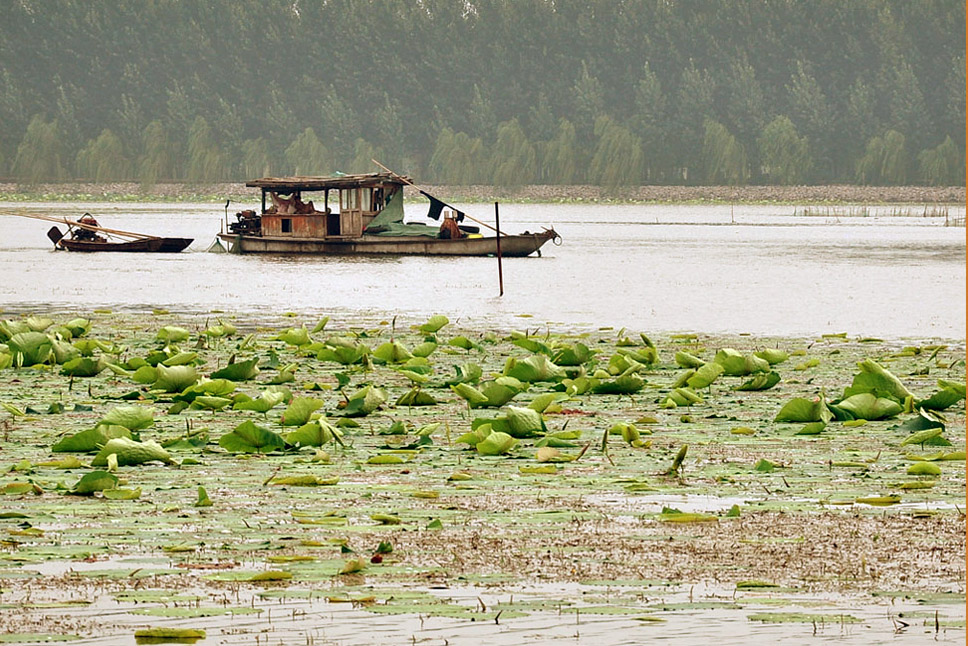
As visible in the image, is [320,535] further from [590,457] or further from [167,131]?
[167,131]

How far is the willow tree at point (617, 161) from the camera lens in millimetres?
164250

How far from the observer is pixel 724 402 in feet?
41.4

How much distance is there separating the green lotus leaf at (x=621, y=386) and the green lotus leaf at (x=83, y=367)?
4.55 meters

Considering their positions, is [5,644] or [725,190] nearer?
[5,644]

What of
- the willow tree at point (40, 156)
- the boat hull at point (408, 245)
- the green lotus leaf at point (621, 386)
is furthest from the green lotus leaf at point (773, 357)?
the willow tree at point (40, 156)

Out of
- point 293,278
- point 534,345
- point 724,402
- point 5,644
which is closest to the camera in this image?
point 5,644

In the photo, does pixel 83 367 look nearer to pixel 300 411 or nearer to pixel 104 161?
pixel 300 411

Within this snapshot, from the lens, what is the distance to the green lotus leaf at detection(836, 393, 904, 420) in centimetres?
1129

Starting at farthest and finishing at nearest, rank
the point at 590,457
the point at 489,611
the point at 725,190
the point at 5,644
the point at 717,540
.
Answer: the point at 725,190 → the point at 590,457 → the point at 717,540 → the point at 489,611 → the point at 5,644

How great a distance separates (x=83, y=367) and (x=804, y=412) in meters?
6.62

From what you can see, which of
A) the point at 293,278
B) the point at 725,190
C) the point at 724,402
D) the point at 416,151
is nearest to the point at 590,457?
the point at 724,402

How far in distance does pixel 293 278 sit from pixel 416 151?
509 ft

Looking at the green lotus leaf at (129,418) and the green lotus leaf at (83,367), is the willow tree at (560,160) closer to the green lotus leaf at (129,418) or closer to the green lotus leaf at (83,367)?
the green lotus leaf at (83,367)

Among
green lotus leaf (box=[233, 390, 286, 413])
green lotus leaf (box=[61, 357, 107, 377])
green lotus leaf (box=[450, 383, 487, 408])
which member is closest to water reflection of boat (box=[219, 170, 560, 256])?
green lotus leaf (box=[61, 357, 107, 377])
